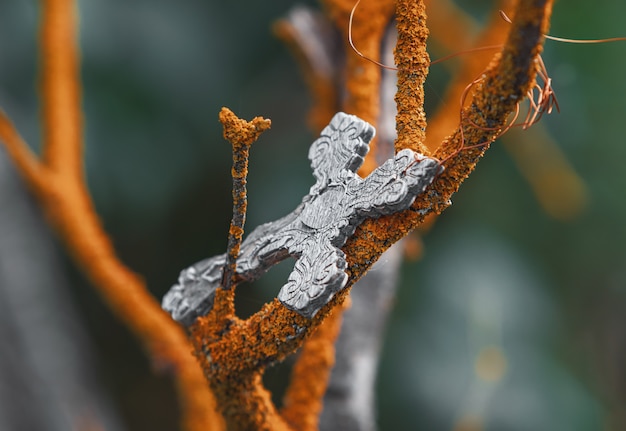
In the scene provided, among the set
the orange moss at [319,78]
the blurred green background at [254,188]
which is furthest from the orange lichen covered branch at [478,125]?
the blurred green background at [254,188]

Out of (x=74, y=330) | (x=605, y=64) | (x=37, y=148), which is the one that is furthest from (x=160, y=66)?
(x=605, y=64)

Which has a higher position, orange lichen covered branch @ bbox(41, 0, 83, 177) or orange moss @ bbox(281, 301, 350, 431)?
orange lichen covered branch @ bbox(41, 0, 83, 177)

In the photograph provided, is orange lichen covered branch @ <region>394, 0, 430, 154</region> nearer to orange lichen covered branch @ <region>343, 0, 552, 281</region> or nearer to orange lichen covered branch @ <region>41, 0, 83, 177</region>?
orange lichen covered branch @ <region>343, 0, 552, 281</region>

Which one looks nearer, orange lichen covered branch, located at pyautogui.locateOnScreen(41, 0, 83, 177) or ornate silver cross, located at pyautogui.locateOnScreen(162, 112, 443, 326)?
ornate silver cross, located at pyautogui.locateOnScreen(162, 112, 443, 326)

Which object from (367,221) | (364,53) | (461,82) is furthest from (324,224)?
(461,82)

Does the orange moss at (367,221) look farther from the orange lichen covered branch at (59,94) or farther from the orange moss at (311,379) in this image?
the orange lichen covered branch at (59,94)

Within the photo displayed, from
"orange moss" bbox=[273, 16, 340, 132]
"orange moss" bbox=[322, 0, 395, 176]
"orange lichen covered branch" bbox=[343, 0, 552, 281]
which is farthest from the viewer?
"orange moss" bbox=[273, 16, 340, 132]

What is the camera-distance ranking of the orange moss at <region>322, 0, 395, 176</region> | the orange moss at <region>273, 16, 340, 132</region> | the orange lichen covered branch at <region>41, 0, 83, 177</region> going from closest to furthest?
the orange moss at <region>322, 0, 395, 176</region> < the orange moss at <region>273, 16, 340, 132</region> < the orange lichen covered branch at <region>41, 0, 83, 177</region>

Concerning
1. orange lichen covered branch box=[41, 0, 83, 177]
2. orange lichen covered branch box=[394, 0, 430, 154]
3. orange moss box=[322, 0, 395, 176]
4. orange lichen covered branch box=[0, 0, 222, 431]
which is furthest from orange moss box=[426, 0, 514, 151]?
orange lichen covered branch box=[41, 0, 83, 177]
